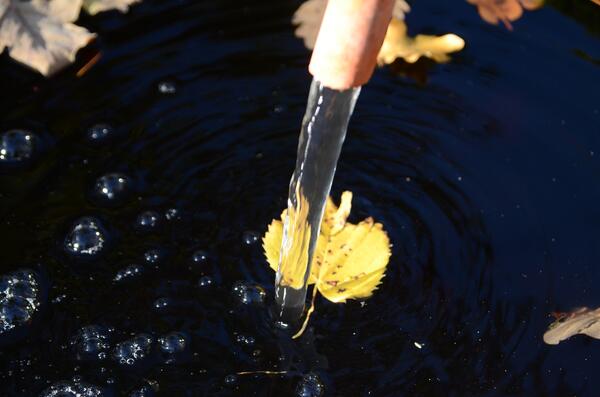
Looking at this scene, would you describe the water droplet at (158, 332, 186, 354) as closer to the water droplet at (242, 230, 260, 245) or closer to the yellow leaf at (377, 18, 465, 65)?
the water droplet at (242, 230, 260, 245)

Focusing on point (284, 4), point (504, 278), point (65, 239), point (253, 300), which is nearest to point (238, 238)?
point (253, 300)

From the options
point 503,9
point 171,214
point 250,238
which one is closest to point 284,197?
point 250,238

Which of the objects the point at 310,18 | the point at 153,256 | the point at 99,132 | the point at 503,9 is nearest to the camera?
the point at 153,256

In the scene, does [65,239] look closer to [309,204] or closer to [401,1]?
[309,204]

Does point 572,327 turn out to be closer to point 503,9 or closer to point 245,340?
point 245,340

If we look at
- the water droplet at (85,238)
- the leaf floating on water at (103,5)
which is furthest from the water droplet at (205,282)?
the leaf floating on water at (103,5)

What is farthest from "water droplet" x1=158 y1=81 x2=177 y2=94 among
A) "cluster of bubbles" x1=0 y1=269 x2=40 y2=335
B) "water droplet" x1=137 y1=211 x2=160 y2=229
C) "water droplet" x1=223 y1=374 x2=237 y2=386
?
"water droplet" x1=223 y1=374 x2=237 y2=386
